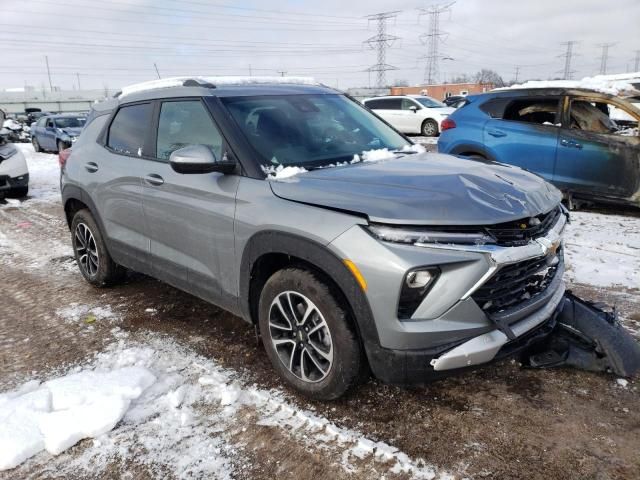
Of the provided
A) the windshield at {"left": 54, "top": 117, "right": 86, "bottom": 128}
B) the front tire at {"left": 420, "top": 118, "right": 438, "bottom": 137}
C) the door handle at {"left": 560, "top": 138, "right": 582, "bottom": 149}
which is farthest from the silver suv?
the windshield at {"left": 54, "top": 117, "right": 86, "bottom": 128}

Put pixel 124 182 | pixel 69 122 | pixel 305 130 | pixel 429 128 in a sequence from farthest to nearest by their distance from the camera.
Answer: pixel 69 122 → pixel 429 128 → pixel 124 182 → pixel 305 130

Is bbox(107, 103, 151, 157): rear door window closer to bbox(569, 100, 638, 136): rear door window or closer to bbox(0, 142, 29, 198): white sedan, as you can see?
bbox(569, 100, 638, 136): rear door window

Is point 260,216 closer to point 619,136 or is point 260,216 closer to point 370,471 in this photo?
point 370,471

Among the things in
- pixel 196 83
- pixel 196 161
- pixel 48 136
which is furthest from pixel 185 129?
pixel 48 136

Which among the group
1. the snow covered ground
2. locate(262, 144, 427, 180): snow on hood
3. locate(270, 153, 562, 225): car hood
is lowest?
the snow covered ground

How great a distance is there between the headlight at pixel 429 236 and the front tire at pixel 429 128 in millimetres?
17831

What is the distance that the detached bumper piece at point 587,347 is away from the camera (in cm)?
307

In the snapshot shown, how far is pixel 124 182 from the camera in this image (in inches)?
162

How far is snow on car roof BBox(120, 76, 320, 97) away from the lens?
3.75 m

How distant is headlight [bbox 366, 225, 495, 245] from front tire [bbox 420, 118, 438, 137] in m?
17.8

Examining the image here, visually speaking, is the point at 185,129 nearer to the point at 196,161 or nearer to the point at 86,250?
the point at 196,161

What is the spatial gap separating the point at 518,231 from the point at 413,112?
59.7 feet

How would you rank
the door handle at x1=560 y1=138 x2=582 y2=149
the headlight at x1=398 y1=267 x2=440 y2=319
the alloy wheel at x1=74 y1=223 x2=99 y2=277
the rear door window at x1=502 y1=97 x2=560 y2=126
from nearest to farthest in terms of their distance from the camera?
the headlight at x1=398 y1=267 x2=440 y2=319 < the alloy wheel at x1=74 y1=223 x2=99 y2=277 < the door handle at x1=560 y1=138 x2=582 y2=149 < the rear door window at x1=502 y1=97 x2=560 y2=126

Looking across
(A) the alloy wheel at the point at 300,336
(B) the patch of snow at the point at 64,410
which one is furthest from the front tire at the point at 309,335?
(B) the patch of snow at the point at 64,410
